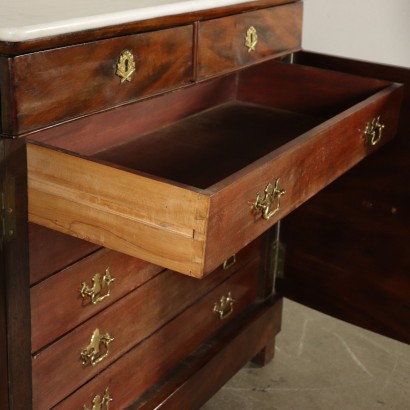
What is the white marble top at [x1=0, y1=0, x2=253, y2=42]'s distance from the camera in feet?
3.80

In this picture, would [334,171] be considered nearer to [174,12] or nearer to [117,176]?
[174,12]

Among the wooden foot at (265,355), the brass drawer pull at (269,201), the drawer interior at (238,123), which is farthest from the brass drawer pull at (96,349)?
the wooden foot at (265,355)

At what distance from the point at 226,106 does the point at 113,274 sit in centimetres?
67

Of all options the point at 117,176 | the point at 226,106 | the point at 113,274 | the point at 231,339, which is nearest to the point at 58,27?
the point at 117,176

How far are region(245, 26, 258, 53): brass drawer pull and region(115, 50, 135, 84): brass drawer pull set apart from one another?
427 millimetres

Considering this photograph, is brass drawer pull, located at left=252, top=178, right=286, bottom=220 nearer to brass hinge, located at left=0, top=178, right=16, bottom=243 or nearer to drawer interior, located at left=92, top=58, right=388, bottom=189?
drawer interior, located at left=92, top=58, right=388, bottom=189

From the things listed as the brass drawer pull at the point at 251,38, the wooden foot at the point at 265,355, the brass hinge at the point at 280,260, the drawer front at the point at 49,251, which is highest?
the brass drawer pull at the point at 251,38

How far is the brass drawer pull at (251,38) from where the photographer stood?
68.4 inches

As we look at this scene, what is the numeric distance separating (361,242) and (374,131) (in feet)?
1.74

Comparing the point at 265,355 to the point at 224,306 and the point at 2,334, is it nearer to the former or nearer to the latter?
the point at 224,306

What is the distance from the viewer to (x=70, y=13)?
4.18 feet

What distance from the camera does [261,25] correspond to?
5.88ft

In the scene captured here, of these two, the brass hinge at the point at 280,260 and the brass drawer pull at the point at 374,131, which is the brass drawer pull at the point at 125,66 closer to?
the brass drawer pull at the point at 374,131

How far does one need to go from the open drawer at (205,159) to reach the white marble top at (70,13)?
190mm
